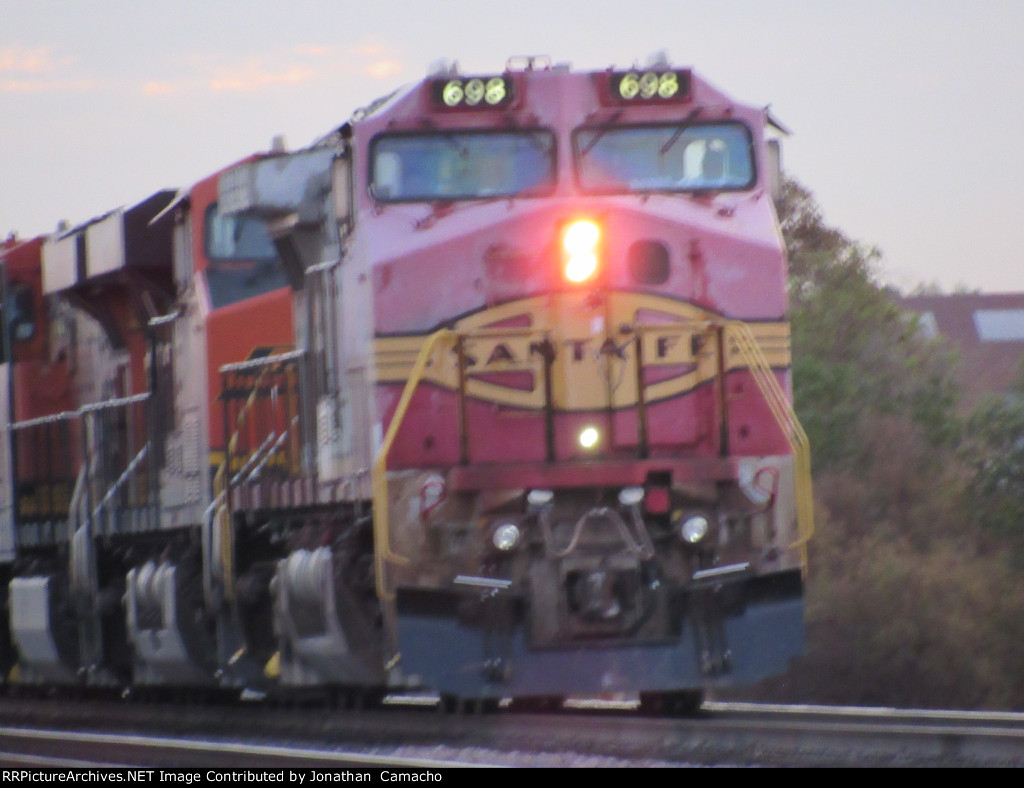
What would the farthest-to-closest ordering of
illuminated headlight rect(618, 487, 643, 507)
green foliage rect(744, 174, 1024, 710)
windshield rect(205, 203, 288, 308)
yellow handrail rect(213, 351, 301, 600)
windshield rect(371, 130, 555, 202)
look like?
green foliage rect(744, 174, 1024, 710) < windshield rect(205, 203, 288, 308) < yellow handrail rect(213, 351, 301, 600) < windshield rect(371, 130, 555, 202) < illuminated headlight rect(618, 487, 643, 507)

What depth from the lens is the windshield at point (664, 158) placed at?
30.0 ft

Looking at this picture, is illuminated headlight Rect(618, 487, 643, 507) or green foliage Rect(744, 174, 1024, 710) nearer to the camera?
illuminated headlight Rect(618, 487, 643, 507)

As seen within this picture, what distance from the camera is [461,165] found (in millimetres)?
9070

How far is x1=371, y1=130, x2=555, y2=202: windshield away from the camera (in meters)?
9.02

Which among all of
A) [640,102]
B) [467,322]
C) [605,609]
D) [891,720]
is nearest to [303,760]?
[605,609]

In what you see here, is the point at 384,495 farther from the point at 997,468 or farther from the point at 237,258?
the point at 997,468

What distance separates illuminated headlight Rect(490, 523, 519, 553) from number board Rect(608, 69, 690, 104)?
93.1 inches

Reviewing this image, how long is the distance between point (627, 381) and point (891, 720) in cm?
218

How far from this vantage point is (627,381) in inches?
350

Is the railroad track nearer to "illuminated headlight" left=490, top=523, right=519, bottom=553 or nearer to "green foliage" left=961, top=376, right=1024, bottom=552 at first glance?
"illuminated headlight" left=490, top=523, right=519, bottom=553

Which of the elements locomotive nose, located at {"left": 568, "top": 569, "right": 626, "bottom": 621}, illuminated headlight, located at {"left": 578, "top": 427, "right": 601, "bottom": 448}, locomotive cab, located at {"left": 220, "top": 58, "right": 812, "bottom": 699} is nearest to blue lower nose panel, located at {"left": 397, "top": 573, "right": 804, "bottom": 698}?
locomotive cab, located at {"left": 220, "top": 58, "right": 812, "bottom": 699}

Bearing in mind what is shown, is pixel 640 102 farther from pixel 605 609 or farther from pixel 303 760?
pixel 303 760

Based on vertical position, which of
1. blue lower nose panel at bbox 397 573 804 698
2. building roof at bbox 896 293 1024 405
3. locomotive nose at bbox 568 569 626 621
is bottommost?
blue lower nose panel at bbox 397 573 804 698

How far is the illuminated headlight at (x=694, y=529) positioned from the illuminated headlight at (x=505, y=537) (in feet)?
2.87
